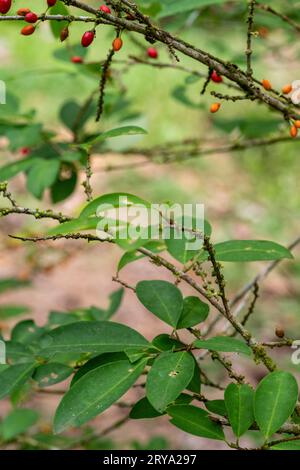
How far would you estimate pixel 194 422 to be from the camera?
0.98m

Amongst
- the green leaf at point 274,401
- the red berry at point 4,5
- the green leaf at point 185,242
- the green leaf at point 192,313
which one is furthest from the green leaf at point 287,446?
the red berry at point 4,5

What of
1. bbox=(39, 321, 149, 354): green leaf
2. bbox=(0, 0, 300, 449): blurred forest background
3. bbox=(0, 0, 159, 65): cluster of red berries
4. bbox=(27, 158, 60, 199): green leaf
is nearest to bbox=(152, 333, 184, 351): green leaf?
bbox=(39, 321, 149, 354): green leaf

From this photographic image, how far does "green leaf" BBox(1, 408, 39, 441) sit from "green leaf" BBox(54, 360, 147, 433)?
0.84m

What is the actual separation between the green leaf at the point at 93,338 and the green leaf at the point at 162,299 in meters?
0.06

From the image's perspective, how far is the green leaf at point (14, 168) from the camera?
1.57 meters

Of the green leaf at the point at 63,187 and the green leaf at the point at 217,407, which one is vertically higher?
the green leaf at the point at 63,187

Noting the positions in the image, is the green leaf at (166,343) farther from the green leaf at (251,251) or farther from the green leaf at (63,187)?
the green leaf at (63,187)

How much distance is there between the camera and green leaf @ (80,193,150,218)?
97cm

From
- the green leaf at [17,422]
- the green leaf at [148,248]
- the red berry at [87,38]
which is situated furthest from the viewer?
the green leaf at [17,422]

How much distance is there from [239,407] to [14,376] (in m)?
0.41

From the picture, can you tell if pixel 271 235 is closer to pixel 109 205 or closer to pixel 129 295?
pixel 129 295

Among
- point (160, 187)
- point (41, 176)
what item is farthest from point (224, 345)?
point (160, 187)
